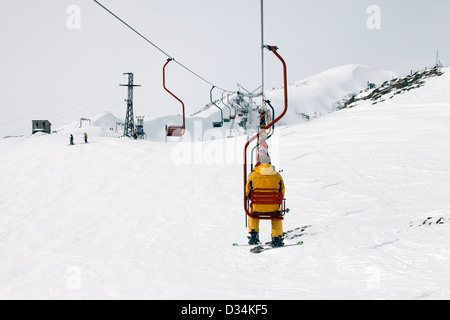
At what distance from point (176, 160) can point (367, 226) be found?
17463 mm

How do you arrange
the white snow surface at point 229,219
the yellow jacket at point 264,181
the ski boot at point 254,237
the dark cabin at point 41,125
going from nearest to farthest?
the white snow surface at point 229,219
the yellow jacket at point 264,181
the ski boot at point 254,237
the dark cabin at point 41,125

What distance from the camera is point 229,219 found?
12.9 m

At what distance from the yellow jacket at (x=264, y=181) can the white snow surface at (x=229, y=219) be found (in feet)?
3.06

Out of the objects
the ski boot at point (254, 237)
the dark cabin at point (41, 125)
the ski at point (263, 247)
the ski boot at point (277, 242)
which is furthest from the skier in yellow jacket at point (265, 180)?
the dark cabin at point (41, 125)

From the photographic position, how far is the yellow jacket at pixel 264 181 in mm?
7516

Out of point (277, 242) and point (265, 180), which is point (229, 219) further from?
point (265, 180)

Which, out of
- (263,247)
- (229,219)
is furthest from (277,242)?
(229,219)

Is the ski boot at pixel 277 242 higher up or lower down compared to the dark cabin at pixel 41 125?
lower down

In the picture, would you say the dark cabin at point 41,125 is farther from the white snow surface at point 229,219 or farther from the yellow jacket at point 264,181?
the yellow jacket at point 264,181

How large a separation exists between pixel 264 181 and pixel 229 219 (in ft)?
18.5

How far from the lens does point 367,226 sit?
8828 millimetres

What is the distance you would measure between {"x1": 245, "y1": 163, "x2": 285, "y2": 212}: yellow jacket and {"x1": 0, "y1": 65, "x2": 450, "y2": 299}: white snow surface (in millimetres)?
933
